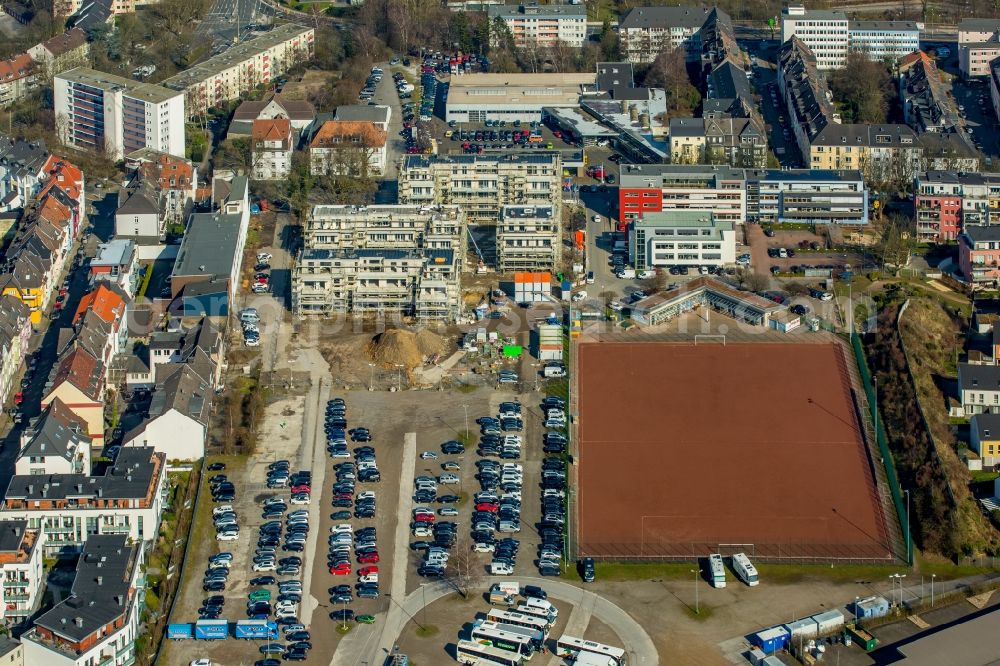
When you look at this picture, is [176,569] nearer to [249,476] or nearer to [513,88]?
[249,476]

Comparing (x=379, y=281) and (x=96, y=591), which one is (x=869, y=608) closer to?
(x=96, y=591)

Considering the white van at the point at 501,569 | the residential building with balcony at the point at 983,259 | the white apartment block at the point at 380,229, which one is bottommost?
the white van at the point at 501,569

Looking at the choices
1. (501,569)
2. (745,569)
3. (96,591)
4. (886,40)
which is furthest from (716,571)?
(886,40)

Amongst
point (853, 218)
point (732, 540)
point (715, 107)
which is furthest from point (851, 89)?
point (732, 540)

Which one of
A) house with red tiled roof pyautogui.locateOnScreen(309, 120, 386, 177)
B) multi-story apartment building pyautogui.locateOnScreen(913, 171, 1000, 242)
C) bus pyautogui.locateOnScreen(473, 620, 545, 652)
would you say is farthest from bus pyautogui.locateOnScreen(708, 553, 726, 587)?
house with red tiled roof pyautogui.locateOnScreen(309, 120, 386, 177)

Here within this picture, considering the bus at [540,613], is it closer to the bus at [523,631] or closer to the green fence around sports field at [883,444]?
the bus at [523,631]

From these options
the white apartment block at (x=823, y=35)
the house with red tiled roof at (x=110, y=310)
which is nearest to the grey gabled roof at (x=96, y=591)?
the house with red tiled roof at (x=110, y=310)

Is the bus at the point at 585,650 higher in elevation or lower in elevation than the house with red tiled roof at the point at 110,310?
lower
